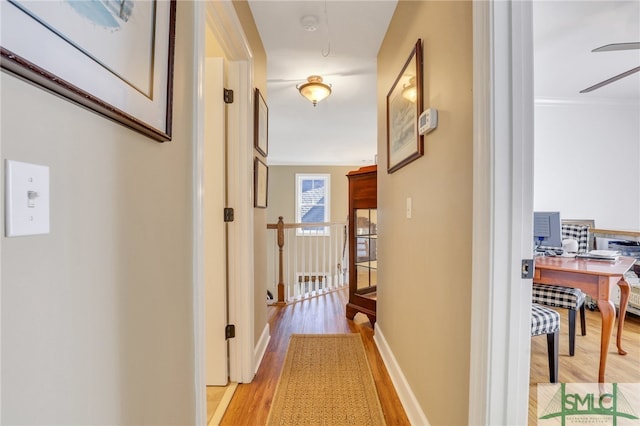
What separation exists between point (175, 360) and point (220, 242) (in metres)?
0.90

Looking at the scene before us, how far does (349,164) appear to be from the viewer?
7.32 meters

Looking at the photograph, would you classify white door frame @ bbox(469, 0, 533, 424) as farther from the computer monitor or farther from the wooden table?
the computer monitor

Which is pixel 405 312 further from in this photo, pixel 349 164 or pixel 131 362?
pixel 349 164

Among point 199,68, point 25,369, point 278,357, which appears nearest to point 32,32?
point 25,369

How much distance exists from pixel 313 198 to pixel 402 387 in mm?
6039

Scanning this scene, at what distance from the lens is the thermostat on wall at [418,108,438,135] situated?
3.99ft

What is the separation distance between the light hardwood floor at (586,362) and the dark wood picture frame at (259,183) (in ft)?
6.84

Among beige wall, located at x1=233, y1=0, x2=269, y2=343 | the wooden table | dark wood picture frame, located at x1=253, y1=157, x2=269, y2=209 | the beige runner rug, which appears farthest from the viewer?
dark wood picture frame, located at x1=253, y1=157, x2=269, y2=209

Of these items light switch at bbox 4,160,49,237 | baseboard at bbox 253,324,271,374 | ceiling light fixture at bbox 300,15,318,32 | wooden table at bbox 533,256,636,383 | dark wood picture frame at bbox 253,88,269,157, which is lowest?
baseboard at bbox 253,324,271,374

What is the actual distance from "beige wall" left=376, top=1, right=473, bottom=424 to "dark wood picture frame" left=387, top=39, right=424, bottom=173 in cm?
6

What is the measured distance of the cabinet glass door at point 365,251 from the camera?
2.93 m

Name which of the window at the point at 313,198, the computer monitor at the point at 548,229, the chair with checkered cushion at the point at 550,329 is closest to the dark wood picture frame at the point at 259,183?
the chair with checkered cushion at the point at 550,329

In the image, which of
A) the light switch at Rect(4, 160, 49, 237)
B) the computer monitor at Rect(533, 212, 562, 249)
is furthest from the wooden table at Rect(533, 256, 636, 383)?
the light switch at Rect(4, 160, 49, 237)

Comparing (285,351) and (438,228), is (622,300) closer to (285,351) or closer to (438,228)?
(438,228)
